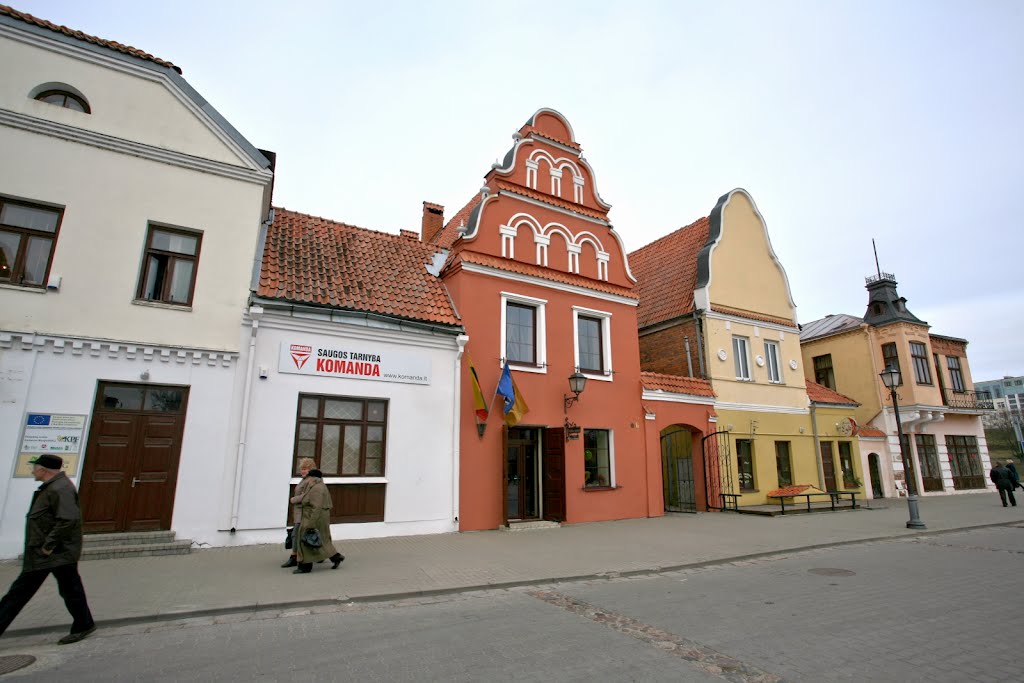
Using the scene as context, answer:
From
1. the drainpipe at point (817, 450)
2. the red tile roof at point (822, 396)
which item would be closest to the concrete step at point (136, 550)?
the drainpipe at point (817, 450)

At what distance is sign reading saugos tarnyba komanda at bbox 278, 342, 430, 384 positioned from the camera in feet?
38.4

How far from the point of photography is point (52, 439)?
9578 millimetres

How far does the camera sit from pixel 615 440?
52.6 ft

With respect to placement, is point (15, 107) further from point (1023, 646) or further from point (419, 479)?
point (1023, 646)

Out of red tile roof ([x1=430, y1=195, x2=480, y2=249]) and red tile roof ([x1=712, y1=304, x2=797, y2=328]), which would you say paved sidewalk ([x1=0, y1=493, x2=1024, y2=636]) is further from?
red tile roof ([x1=430, y1=195, x2=480, y2=249])

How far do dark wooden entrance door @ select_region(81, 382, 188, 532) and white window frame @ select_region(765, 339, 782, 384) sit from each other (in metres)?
19.4

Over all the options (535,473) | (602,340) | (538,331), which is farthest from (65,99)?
(602,340)

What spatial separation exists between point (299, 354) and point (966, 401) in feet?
107

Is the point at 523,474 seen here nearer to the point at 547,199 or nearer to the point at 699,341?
the point at 547,199

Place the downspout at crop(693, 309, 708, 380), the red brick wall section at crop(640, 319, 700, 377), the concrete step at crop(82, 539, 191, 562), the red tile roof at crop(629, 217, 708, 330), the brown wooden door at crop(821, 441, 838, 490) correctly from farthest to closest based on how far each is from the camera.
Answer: the brown wooden door at crop(821, 441, 838, 490), the red tile roof at crop(629, 217, 708, 330), the red brick wall section at crop(640, 319, 700, 377), the downspout at crop(693, 309, 708, 380), the concrete step at crop(82, 539, 191, 562)

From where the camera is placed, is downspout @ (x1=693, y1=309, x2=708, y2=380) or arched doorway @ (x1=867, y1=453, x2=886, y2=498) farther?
arched doorway @ (x1=867, y1=453, x2=886, y2=498)

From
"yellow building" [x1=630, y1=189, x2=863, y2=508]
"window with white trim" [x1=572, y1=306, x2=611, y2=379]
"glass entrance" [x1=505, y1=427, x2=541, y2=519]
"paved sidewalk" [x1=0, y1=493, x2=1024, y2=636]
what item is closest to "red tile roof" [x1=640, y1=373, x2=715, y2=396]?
"yellow building" [x1=630, y1=189, x2=863, y2=508]

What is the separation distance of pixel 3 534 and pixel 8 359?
2993mm

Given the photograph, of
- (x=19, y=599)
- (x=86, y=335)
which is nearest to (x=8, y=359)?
(x=86, y=335)
